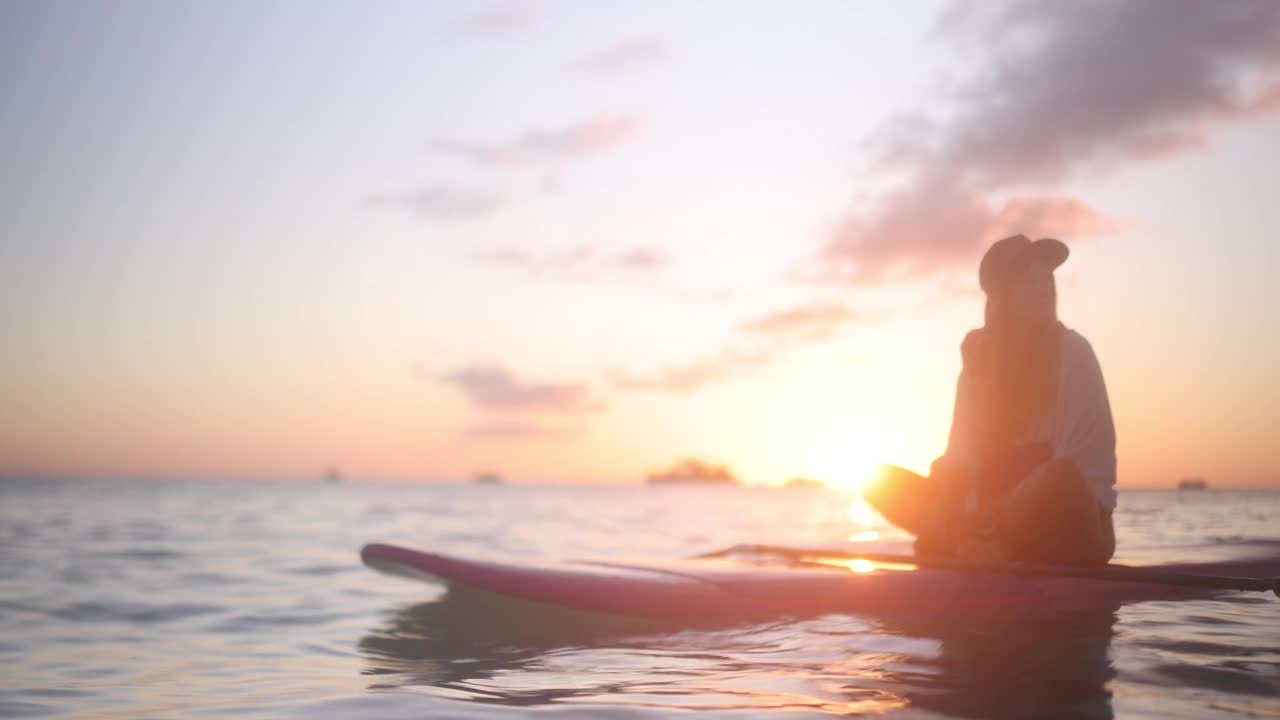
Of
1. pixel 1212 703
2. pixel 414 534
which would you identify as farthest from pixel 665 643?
pixel 414 534

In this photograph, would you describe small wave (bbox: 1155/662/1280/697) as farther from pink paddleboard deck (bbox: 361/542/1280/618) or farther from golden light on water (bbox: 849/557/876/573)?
golden light on water (bbox: 849/557/876/573)

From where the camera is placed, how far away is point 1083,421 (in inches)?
164

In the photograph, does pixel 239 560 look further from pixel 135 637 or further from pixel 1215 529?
pixel 1215 529

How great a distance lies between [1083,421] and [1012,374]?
38 cm

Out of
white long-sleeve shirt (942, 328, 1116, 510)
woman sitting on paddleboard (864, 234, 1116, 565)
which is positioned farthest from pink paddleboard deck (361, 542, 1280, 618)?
white long-sleeve shirt (942, 328, 1116, 510)

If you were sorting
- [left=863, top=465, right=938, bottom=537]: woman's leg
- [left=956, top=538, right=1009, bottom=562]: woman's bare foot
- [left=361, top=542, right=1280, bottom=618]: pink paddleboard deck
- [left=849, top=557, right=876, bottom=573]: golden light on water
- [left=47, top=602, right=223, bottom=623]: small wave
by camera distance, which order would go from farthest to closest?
[left=47, top=602, right=223, bottom=623]: small wave < [left=849, top=557, right=876, bottom=573]: golden light on water < [left=863, top=465, right=938, bottom=537]: woman's leg < [left=361, top=542, right=1280, bottom=618]: pink paddleboard deck < [left=956, top=538, right=1009, bottom=562]: woman's bare foot

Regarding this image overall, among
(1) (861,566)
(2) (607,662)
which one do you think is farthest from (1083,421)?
(2) (607,662)

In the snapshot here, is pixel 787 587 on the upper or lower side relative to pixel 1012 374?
lower

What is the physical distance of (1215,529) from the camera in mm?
9375

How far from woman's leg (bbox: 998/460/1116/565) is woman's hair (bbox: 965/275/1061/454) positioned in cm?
29

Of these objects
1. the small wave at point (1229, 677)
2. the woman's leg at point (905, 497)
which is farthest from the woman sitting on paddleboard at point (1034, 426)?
the small wave at point (1229, 677)

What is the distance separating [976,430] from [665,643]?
1844 mm

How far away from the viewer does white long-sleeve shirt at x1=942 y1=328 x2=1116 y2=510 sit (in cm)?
414

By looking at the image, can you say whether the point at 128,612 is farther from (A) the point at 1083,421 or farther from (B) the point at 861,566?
(A) the point at 1083,421
